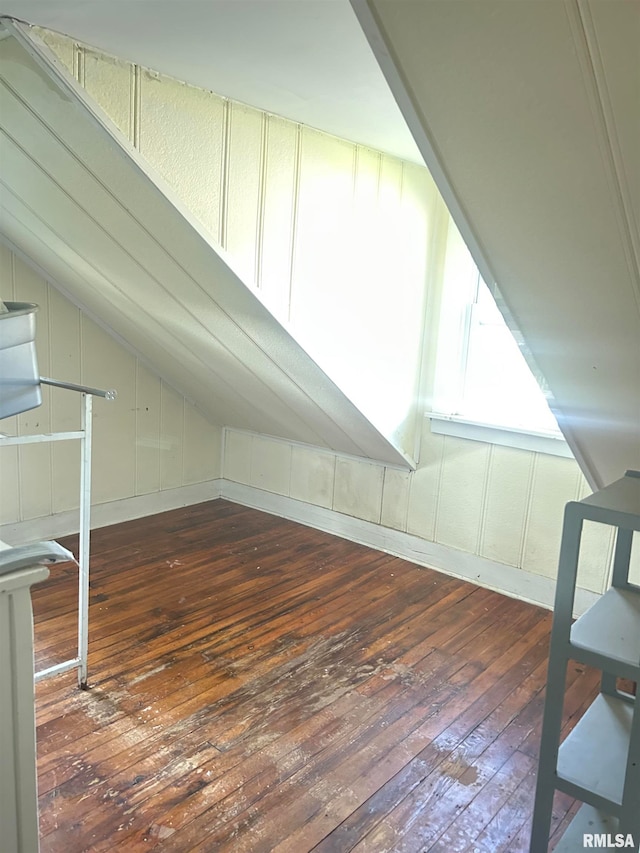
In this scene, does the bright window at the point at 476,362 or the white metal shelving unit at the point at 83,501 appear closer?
the white metal shelving unit at the point at 83,501

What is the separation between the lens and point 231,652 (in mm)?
2412

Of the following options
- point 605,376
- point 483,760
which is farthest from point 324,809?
point 605,376

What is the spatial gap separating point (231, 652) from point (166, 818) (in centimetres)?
80

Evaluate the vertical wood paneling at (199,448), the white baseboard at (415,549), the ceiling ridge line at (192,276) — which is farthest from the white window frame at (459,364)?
the vertical wood paneling at (199,448)

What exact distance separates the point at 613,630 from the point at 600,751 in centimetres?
32

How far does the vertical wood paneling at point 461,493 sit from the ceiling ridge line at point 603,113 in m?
2.01

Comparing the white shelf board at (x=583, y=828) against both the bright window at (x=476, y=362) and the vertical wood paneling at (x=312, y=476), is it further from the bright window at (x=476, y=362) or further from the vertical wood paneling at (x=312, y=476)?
the vertical wood paneling at (x=312, y=476)

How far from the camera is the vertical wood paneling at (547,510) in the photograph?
283 centimetres

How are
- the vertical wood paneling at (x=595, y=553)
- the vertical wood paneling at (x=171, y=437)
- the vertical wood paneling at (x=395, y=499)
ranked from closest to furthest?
the vertical wood paneling at (x=595, y=553), the vertical wood paneling at (x=395, y=499), the vertical wood paneling at (x=171, y=437)

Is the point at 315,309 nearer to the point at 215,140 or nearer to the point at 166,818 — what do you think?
the point at 215,140

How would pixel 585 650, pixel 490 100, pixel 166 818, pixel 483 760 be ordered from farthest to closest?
pixel 483 760
pixel 166 818
pixel 585 650
pixel 490 100

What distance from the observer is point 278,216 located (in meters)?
2.25

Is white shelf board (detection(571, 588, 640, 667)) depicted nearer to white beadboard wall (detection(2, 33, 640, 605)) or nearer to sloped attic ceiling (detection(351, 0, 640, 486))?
sloped attic ceiling (detection(351, 0, 640, 486))

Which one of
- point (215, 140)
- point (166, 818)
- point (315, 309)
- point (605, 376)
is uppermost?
point (215, 140)
